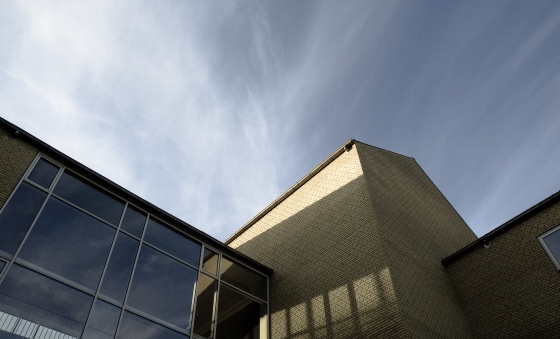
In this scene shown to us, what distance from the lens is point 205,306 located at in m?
12.2

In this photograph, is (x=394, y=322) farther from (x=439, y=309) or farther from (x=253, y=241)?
(x=253, y=241)

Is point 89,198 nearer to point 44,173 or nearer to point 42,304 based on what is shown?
point 44,173

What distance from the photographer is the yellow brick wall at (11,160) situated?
9508 millimetres

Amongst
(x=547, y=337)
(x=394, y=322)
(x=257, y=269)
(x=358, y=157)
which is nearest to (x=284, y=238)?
(x=257, y=269)

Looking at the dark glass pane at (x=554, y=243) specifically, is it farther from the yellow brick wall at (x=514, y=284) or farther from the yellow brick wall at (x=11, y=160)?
the yellow brick wall at (x=11, y=160)

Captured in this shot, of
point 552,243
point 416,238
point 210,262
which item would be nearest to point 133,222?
point 210,262

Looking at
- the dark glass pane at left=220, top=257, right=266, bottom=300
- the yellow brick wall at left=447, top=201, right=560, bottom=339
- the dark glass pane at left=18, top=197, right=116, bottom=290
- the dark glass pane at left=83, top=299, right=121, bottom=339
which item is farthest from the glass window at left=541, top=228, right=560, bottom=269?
the dark glass pane at left=18, top=197, right=116, bottom=290

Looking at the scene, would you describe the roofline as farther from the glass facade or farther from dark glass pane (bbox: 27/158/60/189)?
dark glass pane (bbox: 27/158/60/189)

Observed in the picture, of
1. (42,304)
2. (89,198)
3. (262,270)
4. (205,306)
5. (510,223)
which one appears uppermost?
(262,270)

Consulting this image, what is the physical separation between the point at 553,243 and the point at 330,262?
622 centimetres

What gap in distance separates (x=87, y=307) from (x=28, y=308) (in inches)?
49.5

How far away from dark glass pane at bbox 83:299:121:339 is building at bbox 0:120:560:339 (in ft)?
0.09

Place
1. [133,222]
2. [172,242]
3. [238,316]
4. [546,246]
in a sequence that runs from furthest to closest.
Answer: [238,316] → [172,242] → [133,222] → [546,246]

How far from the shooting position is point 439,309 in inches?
464
